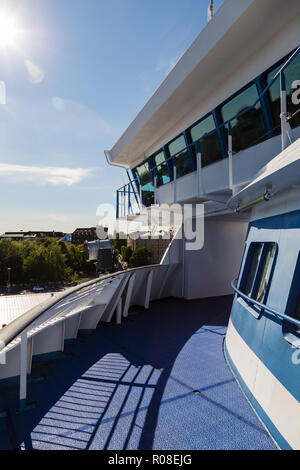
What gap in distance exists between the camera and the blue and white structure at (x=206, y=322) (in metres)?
2.98

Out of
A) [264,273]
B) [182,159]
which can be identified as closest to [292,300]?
[264,273]

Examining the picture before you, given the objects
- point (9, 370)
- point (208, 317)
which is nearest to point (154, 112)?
point (208, 317)

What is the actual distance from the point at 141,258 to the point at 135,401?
7.52m

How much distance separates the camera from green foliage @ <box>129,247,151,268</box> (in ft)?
36.4

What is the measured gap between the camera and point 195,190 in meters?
8.52

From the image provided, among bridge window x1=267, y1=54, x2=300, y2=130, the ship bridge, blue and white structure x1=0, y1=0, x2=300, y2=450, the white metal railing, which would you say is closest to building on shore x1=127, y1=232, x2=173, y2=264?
the white metal railing

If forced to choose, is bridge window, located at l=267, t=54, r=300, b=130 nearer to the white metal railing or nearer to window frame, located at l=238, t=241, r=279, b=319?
window frame, located at l=238, t=241, r=279, b=319

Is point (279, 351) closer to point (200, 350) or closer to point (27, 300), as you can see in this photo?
point (200, 350)

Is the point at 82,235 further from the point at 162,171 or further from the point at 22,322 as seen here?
the point at 22,322

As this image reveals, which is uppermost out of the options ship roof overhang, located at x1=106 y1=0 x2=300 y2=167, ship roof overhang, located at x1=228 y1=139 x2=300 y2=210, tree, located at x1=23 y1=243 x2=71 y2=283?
ship roof overhang, located at x1=106 y1=0 x2=300 y2=167

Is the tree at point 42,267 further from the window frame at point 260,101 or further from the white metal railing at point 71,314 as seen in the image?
the window frame at point 260,101

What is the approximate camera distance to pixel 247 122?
6359 millimetres

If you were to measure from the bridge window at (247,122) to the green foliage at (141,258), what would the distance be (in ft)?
18.5

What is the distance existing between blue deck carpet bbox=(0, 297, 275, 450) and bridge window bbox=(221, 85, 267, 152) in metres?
4.53
